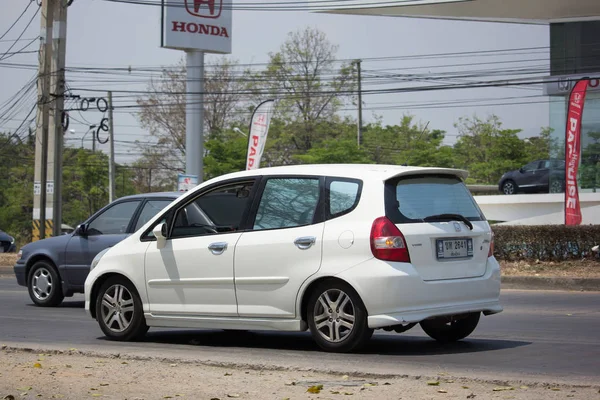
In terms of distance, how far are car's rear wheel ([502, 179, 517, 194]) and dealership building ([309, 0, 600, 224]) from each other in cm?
218

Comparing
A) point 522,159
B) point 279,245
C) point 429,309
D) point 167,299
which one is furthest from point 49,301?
point 522,159

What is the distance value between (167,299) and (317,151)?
1753 inches

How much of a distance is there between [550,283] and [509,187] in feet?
88.8

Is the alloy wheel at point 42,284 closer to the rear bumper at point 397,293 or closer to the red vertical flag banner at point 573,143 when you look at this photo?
the rear bumper at point 397,293

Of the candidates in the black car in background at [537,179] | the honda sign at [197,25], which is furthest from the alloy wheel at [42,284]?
the honda sign at [197,25]

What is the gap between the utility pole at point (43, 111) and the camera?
1251 inches

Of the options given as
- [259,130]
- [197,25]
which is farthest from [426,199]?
[197,25]

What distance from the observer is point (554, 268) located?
60.8 ft

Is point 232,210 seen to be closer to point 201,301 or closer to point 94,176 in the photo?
point 201,301

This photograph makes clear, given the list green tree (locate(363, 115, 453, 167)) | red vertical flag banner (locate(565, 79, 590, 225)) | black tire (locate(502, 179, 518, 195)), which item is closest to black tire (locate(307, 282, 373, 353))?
red vertical flag banner (locate(565, 79, 590, 225))

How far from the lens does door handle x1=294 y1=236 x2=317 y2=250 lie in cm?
824

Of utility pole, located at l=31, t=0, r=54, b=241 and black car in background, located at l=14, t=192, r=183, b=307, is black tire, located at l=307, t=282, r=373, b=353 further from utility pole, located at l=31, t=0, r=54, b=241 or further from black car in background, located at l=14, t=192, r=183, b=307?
utility pole, located at l=31, t=0, r=54, b=241

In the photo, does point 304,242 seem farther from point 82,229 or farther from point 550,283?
point 550,283

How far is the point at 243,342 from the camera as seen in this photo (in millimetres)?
9539
